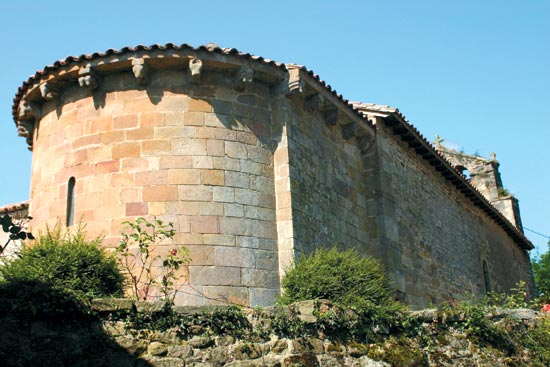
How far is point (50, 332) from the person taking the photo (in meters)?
5.86

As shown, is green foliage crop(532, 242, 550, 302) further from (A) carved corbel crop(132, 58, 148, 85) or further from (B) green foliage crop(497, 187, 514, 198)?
(A) carved corbel crop(132, 58, 148, 85)

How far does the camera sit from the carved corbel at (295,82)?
10414 mm

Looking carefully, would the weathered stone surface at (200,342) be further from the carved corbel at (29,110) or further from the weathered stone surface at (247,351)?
the carved corbel at (29,110)

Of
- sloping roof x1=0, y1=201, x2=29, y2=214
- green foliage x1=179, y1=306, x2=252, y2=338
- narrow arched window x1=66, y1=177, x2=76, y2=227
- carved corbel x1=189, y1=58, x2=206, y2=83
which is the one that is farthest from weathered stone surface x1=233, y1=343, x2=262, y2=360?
sloping roof x1=0, y1=201, x2=29, y2=214

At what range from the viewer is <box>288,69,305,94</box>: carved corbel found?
10.4m

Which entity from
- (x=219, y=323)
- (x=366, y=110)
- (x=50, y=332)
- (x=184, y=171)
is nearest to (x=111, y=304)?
(x=50, y=332)

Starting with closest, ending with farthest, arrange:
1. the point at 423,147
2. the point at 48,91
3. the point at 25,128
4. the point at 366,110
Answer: the point at 48,91, the point at 25,128, the point at 366,110, the point at 423,147

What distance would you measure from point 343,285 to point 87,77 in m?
5.16

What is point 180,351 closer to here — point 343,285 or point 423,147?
point 343,285

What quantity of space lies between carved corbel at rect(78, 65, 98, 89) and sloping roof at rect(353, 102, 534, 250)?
224 inches

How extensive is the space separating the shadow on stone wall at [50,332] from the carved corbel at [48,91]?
17.2ft

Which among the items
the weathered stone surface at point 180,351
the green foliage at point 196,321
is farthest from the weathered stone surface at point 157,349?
the green foliage at point 196,321

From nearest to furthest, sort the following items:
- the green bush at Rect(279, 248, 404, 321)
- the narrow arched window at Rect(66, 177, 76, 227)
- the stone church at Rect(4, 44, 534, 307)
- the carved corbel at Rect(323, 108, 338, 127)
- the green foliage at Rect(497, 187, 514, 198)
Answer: the green bush at Rect(279, 248, 404, 321) < the stone church at Rect(4, 44, 534, 307) < the narrow arched window at Rect(66, 177, 76, 227) < the carved corbel at Rect(323, 108, 338, 127) < the green foliage at Rect(497, 187, 514, 198)

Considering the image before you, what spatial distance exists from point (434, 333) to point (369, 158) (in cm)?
601
